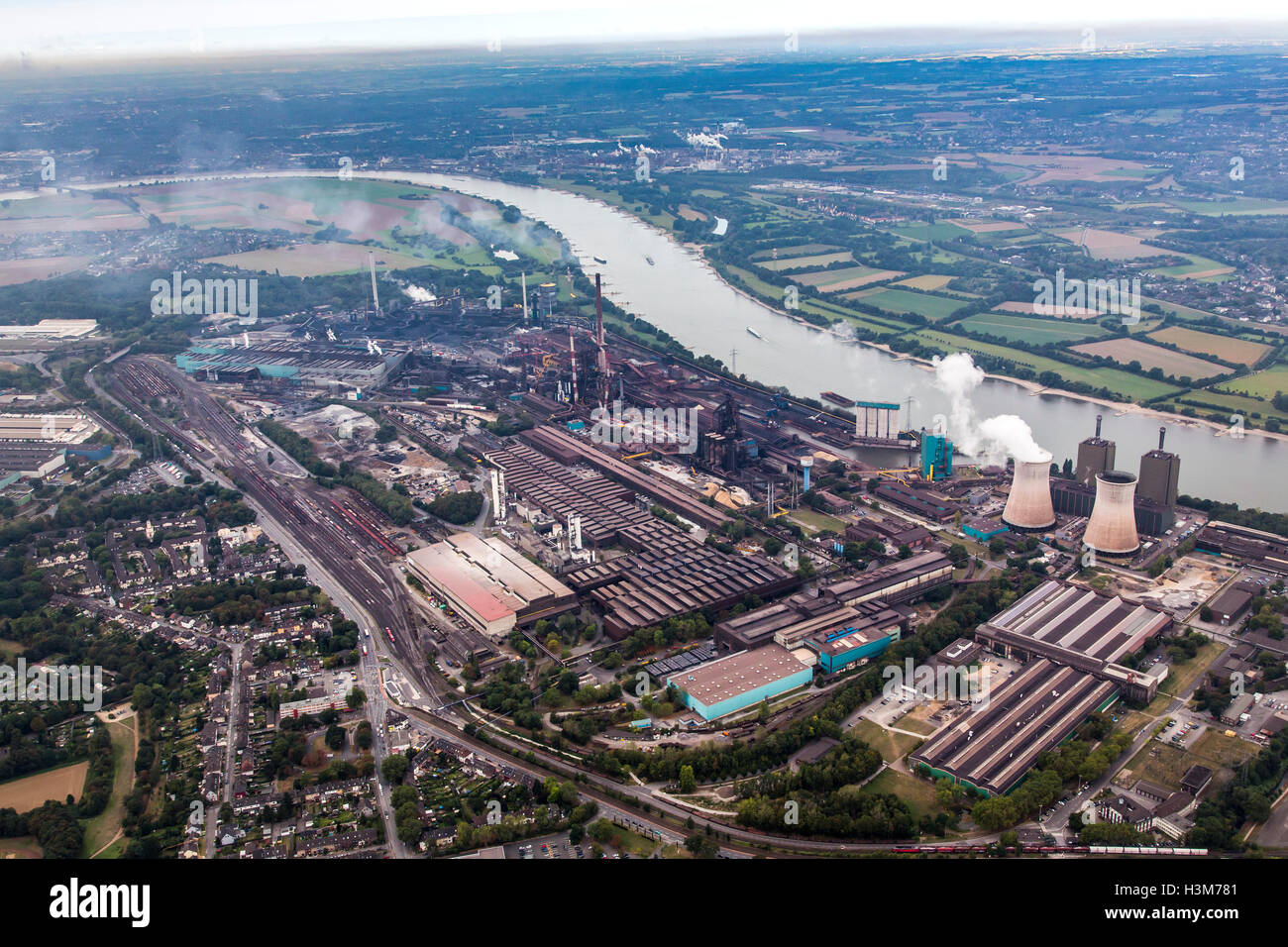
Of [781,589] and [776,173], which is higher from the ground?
[776,173]

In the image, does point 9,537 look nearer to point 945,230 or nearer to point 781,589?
point 781,589

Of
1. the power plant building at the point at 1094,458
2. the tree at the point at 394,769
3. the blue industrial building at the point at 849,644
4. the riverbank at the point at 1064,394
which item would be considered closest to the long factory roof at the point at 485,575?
the tree at the point at 394,769

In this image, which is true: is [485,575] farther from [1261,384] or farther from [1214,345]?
[1214,345]

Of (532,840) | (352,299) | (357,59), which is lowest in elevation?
(532,840)

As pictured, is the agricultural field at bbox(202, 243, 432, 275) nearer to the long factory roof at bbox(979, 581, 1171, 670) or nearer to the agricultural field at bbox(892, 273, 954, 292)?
the agricultural field at bbox(892, 273, 954, 292)

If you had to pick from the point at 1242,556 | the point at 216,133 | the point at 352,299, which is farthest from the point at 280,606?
the point at 216,133

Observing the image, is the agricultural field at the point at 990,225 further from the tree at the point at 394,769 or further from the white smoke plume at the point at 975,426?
the tree at the point at 394,769
